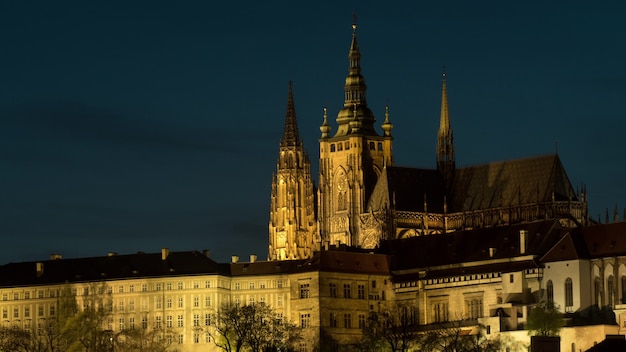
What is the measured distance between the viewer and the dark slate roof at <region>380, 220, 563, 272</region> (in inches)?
6629

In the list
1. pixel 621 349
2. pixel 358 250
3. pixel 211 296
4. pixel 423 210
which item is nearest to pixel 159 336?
pixel 211 296

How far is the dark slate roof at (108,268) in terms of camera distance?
18121cm

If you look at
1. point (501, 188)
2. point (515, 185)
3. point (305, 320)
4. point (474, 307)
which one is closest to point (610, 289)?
point (474, 307)

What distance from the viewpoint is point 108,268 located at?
18525cm

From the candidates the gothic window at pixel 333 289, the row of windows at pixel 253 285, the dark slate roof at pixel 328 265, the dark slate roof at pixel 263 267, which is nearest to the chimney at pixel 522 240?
the dark slate roof at pixel 328 265

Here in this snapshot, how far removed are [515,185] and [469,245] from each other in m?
18.2

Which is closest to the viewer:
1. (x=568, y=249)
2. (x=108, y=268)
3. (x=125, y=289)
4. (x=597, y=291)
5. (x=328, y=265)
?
(x=597, y=291)

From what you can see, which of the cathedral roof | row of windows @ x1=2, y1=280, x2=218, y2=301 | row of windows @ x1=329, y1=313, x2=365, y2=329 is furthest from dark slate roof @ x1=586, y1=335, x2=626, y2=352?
row of windows @ x1=2, y1=280, x2=218, y2=301

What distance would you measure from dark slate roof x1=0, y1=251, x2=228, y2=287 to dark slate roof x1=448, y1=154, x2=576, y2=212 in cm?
2689

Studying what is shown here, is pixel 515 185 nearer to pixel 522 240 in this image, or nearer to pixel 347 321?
pixel 522 240

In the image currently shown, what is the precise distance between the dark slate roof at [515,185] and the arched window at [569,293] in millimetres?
27348

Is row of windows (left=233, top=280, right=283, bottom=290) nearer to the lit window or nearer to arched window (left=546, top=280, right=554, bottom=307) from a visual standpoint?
the lit window

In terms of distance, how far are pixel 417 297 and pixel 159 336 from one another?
20.6 m

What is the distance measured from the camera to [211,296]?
179 meters
